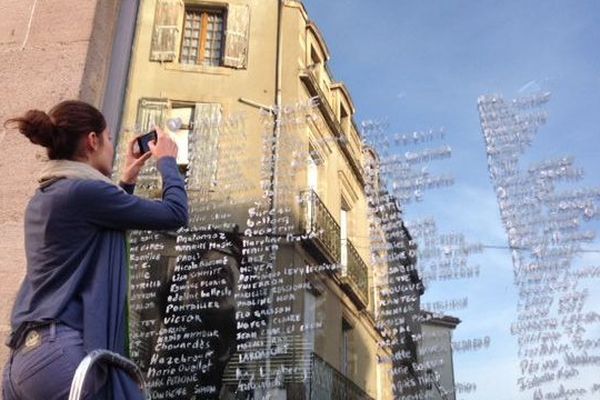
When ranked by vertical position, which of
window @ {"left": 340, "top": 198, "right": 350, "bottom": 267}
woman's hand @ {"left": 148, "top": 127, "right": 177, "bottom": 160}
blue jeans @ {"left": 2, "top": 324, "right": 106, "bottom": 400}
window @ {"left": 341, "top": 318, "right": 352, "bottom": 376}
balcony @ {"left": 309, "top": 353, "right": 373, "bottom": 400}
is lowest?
blue jeans @ {"left": 2, "top": 324, "right": 106, "bottom": 400}

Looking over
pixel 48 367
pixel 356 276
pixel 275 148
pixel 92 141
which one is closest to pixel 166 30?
pixel 275 148

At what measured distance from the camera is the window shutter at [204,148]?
4047mm

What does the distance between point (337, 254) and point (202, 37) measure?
1.86 meters

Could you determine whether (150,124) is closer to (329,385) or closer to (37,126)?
(329,385)

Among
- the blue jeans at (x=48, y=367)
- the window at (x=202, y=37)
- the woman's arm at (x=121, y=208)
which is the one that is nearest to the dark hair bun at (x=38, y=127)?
the woman's arm at (x=121, y=208)

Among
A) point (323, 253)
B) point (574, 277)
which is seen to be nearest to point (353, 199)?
point (323, 253)

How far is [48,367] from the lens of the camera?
5.54 ft

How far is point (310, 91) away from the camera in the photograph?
4184 mm

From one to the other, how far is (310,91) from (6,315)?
6.85 feet

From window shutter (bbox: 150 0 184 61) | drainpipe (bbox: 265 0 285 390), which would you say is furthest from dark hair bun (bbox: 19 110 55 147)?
window shutter (bbox: 150 0 184 61)

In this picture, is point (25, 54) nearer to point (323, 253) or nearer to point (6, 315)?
point (6, 315)

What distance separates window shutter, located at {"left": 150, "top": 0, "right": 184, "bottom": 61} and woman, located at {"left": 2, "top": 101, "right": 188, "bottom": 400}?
2.35 metres

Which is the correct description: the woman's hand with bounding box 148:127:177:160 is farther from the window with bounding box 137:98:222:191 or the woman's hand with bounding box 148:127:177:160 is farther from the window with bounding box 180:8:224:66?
the window with bounding box 180:8:224:66

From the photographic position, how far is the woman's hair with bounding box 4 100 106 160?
1.94 metres
